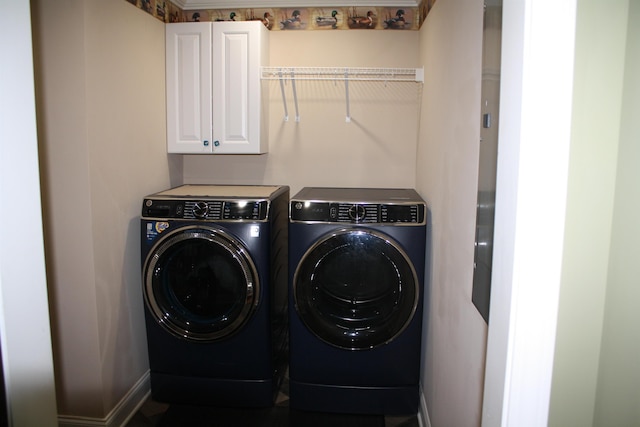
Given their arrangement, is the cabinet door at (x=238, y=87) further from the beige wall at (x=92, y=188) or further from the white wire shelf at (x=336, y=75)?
the beige wall at (x=92, y=188)

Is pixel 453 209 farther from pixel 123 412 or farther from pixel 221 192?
pixel 123 412

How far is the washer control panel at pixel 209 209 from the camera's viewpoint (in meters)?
2.21

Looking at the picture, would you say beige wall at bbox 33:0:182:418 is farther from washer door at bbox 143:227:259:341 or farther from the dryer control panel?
the dryer control panel

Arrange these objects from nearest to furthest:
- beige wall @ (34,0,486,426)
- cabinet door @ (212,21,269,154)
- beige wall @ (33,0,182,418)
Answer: beige wall @ (34,0,486,426) < beige wall @ (33,0,182,418) < cabinet door @ (212,21,269,154)

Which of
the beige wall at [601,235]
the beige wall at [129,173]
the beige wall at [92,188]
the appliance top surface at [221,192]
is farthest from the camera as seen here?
the appliance top surface at [221,192]

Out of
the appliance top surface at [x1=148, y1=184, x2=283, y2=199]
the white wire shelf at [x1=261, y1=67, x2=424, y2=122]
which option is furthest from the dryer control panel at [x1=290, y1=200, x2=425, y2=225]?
the white wire shelf at [x1=261, y1=67, x2=424, y2=122]

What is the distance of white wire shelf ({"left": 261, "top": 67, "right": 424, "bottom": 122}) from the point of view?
8.84ft

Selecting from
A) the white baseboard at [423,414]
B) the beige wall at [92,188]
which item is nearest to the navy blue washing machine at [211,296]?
the beige wall at [92,188]

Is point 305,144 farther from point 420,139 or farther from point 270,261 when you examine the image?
point 270,261

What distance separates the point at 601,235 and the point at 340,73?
2301 millimetres

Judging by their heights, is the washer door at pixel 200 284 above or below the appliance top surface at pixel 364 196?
below

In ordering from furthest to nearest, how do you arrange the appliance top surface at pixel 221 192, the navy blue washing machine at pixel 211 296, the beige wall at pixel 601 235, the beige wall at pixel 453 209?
1. the appliance top surface at pixel 221 192
2. the navy blue washing machine at pixel 211 296
3. the beige wall at pixel 453 209
4. the beige wall at pixel 601 235

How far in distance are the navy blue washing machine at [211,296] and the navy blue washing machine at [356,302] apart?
164mm

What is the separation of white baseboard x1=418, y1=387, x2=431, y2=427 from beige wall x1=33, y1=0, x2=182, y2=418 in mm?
1551
